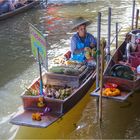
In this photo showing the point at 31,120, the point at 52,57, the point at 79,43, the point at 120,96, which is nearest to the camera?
the point at 31,120

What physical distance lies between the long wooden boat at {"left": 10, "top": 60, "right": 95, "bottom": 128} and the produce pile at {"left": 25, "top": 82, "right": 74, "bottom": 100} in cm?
2

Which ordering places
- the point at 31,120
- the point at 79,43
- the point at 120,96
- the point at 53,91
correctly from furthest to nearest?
the point at 79,43, the point at 53,91, the point at 120,96, the point at 31,120

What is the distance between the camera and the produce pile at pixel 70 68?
7672 mm

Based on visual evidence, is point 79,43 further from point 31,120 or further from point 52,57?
point 52,57

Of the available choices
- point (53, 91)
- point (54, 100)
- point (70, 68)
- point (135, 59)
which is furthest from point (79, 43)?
point (54, 100)

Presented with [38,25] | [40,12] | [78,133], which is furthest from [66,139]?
[40,12]

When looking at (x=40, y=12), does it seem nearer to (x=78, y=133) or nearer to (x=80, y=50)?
(x=80, y=50)

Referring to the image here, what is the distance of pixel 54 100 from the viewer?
6660mm

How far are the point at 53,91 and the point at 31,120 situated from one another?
0.85 metres

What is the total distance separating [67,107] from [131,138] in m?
1.30

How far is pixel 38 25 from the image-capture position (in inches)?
595

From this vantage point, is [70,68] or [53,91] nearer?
[53,91]

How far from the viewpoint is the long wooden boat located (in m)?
6.47

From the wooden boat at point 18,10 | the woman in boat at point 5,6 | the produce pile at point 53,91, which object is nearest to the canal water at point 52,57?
the wooden boat at point 18,10
